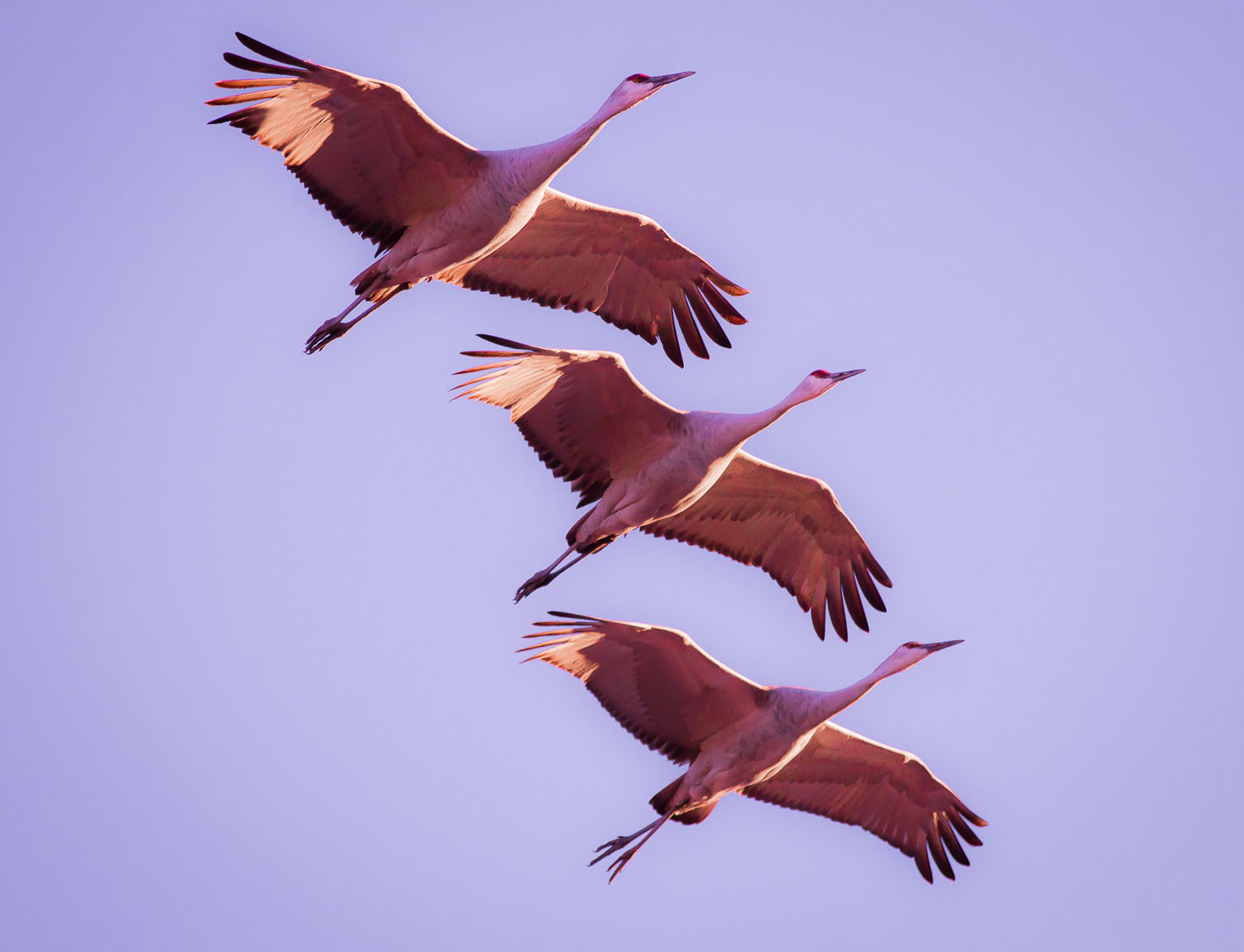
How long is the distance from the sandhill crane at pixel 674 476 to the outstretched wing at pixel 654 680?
2.86 ft

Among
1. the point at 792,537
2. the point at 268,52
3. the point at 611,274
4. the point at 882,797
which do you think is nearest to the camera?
the point at 268,52

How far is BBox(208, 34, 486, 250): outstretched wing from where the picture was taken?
52.6 ft

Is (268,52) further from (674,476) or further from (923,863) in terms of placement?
(923,863)

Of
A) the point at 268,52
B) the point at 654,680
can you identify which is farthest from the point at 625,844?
the point at 268,52

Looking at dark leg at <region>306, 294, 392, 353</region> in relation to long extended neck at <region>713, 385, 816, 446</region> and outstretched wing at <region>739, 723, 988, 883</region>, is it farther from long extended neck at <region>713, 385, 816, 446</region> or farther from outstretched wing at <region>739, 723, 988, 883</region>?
outstretched wing at <region>739, 723, 988, 883</region>

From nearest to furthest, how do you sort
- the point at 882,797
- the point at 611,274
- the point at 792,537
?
the point at 611,274
the point at 882,797
the point at 792,537

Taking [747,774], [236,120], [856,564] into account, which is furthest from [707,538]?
[236,120]

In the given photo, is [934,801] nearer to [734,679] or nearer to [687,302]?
[734,679]

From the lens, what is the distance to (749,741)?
1706cm

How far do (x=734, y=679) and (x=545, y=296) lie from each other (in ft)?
13.4

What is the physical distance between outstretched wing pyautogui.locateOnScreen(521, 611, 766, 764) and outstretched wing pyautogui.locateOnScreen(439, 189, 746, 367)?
3009 mm

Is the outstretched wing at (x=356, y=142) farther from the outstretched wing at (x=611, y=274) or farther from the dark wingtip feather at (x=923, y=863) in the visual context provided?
the dark wingtip feather at (x=923, y=863)

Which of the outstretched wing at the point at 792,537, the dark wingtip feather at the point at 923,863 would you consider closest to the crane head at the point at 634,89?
the outstretched wing at the point at 792,537

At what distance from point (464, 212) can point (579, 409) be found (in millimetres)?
2053
